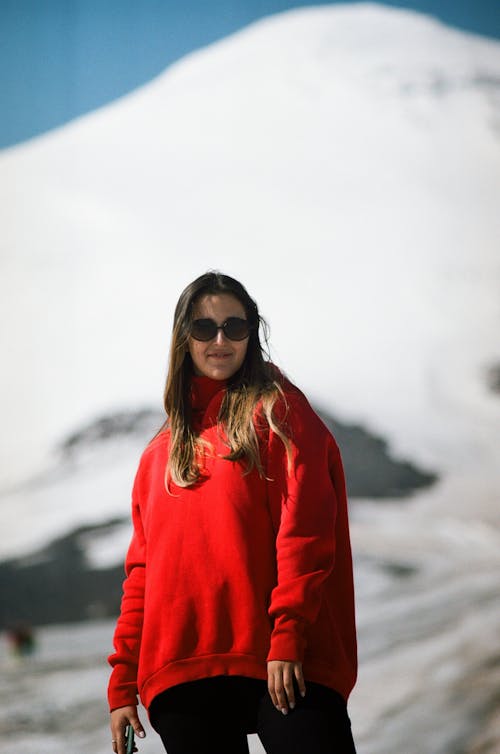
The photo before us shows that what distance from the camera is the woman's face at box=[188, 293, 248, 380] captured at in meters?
1.05

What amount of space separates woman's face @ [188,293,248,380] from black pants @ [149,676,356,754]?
0.36 m

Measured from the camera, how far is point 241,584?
0.93 m

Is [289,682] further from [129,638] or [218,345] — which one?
[218,345]

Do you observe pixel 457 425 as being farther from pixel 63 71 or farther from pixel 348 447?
pixel 63 71

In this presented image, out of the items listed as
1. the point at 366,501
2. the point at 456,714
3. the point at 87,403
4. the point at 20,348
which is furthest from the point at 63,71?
the point at 456,714

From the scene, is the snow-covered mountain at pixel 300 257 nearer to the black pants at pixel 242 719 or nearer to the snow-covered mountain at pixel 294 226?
the snow-covered mountain at pixel 294 226

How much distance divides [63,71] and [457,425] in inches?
68.8

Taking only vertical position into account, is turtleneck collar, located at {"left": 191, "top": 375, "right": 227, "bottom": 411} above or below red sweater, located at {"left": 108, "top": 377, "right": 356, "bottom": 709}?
above

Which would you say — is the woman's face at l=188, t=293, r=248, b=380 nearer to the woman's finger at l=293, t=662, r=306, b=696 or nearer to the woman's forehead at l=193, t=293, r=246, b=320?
the woman's forehead at l=193, t=293, r=246, b=320

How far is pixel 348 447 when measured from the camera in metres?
2.94

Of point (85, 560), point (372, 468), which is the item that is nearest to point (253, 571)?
point (85, 560)

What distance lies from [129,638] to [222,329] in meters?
0.39

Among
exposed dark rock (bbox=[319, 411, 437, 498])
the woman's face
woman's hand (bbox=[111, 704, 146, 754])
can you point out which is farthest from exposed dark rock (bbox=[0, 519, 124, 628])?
the woman's face

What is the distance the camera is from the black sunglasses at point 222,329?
1044mm
